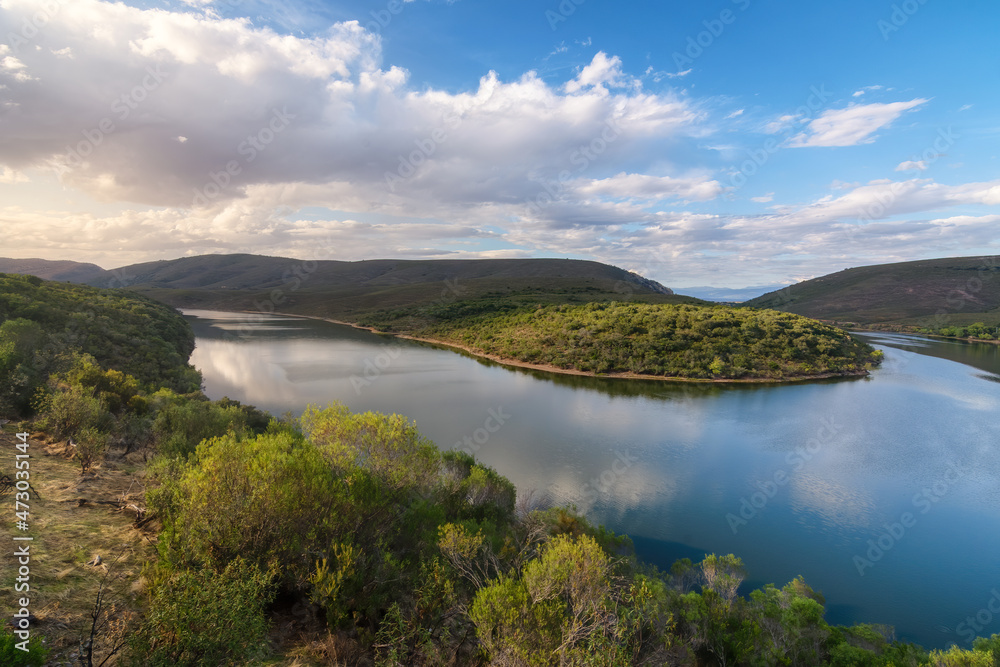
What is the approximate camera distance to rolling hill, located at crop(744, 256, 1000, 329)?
122062mm

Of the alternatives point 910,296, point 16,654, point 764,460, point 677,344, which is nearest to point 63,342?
point 16,654

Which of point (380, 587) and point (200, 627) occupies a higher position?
point (200, 627)

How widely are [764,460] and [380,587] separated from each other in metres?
25.4

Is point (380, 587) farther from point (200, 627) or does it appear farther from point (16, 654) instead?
point (16, 654)

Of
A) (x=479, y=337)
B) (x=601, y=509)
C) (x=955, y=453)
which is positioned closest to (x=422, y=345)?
(x=479, y=337)

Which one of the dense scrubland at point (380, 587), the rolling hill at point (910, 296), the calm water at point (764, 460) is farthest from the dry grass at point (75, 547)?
the rolling hill at point (910, 296)

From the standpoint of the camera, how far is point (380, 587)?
1091 cm

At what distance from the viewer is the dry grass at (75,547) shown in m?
8.15

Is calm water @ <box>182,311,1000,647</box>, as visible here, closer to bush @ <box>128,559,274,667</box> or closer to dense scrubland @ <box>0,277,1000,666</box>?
dense scrubland @ <box>0,277,1000,666</box>

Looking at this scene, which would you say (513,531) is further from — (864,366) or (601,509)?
(864,366)

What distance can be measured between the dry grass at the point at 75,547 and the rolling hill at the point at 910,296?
14864 centimetres

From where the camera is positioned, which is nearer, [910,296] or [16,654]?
[16,654]

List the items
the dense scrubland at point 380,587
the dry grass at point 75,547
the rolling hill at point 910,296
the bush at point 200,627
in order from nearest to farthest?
the bush at point 200,627 → the dense scrubland at point 380,587 → the dry grass at point 75,547 → the rolling hill at point 910,296

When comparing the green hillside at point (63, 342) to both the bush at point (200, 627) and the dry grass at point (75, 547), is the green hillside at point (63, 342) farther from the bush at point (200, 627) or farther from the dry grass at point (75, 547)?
the bush at point (200, 627)
